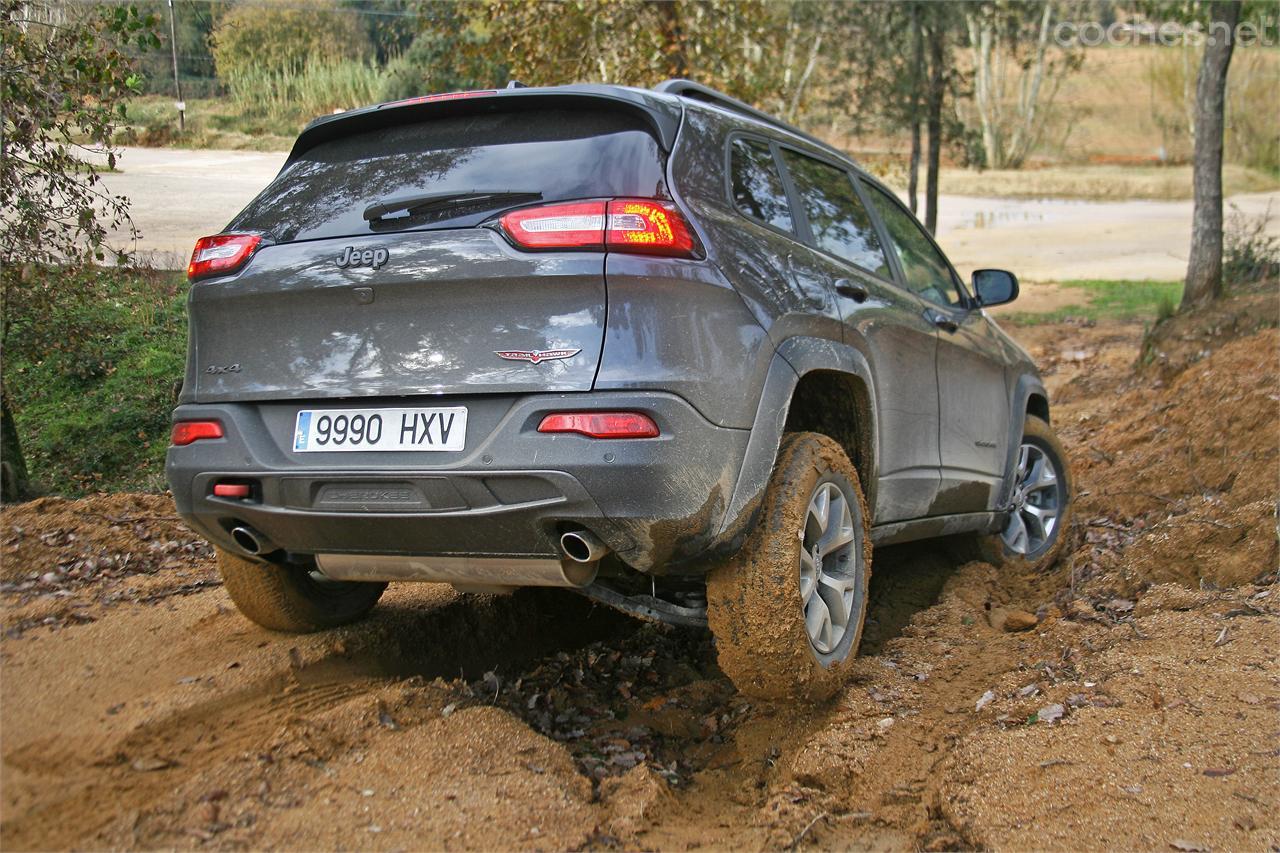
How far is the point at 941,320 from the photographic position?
4883mm

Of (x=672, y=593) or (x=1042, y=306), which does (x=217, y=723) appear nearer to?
(x=672, y=593)

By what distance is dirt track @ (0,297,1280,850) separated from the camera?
112 inches

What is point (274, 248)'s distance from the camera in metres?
3.32

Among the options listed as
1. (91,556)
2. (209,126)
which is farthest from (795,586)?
(209,126)

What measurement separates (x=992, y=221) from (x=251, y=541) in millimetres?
28869

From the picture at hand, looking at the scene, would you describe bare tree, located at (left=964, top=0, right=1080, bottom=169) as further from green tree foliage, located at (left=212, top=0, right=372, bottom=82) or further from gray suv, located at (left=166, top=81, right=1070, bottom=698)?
gray suv, located at (left=166, top=81, right=1070, bottom=698)

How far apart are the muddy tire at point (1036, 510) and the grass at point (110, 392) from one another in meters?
4.47

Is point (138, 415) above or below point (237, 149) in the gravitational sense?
below

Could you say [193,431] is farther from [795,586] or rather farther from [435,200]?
[795,586]

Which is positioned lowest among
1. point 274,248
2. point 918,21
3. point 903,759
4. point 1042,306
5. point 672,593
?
point 1042,306

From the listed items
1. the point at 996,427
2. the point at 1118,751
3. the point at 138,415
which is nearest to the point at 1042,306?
the point at 996,427

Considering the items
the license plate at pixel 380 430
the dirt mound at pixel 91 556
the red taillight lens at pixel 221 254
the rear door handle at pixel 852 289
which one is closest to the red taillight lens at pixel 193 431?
the license plate at pixel 380 430

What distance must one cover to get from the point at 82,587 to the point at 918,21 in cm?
1352

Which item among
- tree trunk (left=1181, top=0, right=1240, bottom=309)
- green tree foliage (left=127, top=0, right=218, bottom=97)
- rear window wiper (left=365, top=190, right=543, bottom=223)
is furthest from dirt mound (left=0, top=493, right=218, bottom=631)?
tree trunk (left=1181, top=0, right=1240, bottom=309)
